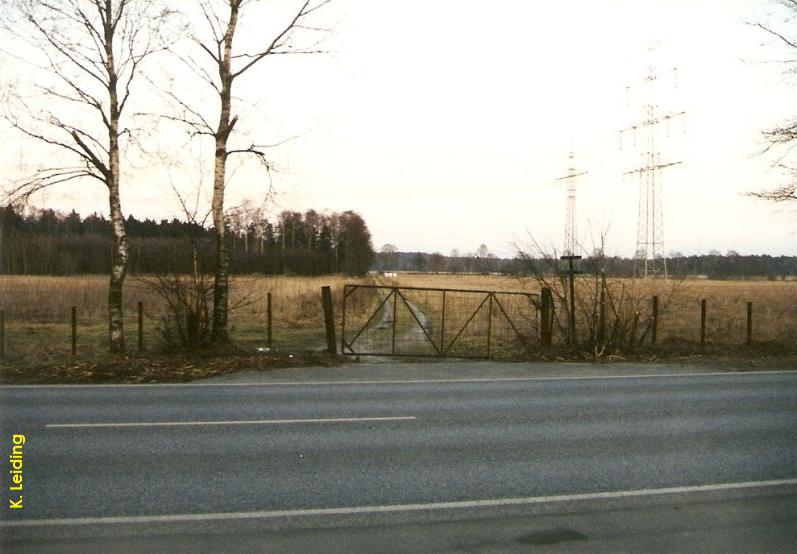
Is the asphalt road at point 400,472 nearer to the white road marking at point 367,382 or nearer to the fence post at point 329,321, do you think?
the white road marking at point 367,382

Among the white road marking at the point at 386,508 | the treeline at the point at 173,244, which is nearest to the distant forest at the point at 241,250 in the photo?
the treeline at the point at 173,244

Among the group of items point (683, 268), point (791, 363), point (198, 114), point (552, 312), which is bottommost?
point (791, 363)

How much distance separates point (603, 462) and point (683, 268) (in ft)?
40.1

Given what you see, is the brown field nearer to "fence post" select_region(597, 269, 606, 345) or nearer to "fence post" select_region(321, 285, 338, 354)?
"fence post" select_region(597, 269, 606, 345)

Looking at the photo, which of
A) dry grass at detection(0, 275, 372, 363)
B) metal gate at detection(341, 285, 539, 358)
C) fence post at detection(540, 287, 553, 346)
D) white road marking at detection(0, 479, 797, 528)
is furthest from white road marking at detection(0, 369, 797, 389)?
white road marking at detection(0, 479, 797, 528)

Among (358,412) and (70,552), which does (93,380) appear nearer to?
(358,412)

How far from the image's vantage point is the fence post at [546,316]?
51.6 ft

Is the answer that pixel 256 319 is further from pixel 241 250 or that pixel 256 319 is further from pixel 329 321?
pixel 241 250

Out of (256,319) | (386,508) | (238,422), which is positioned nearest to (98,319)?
(256,319)

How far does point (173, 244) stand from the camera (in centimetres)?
1445

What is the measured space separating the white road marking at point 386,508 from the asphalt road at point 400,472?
0.02 metres

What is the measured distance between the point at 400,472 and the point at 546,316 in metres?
10.4

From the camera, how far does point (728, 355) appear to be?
1560cm

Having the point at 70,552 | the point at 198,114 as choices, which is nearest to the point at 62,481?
the point at 70,552
